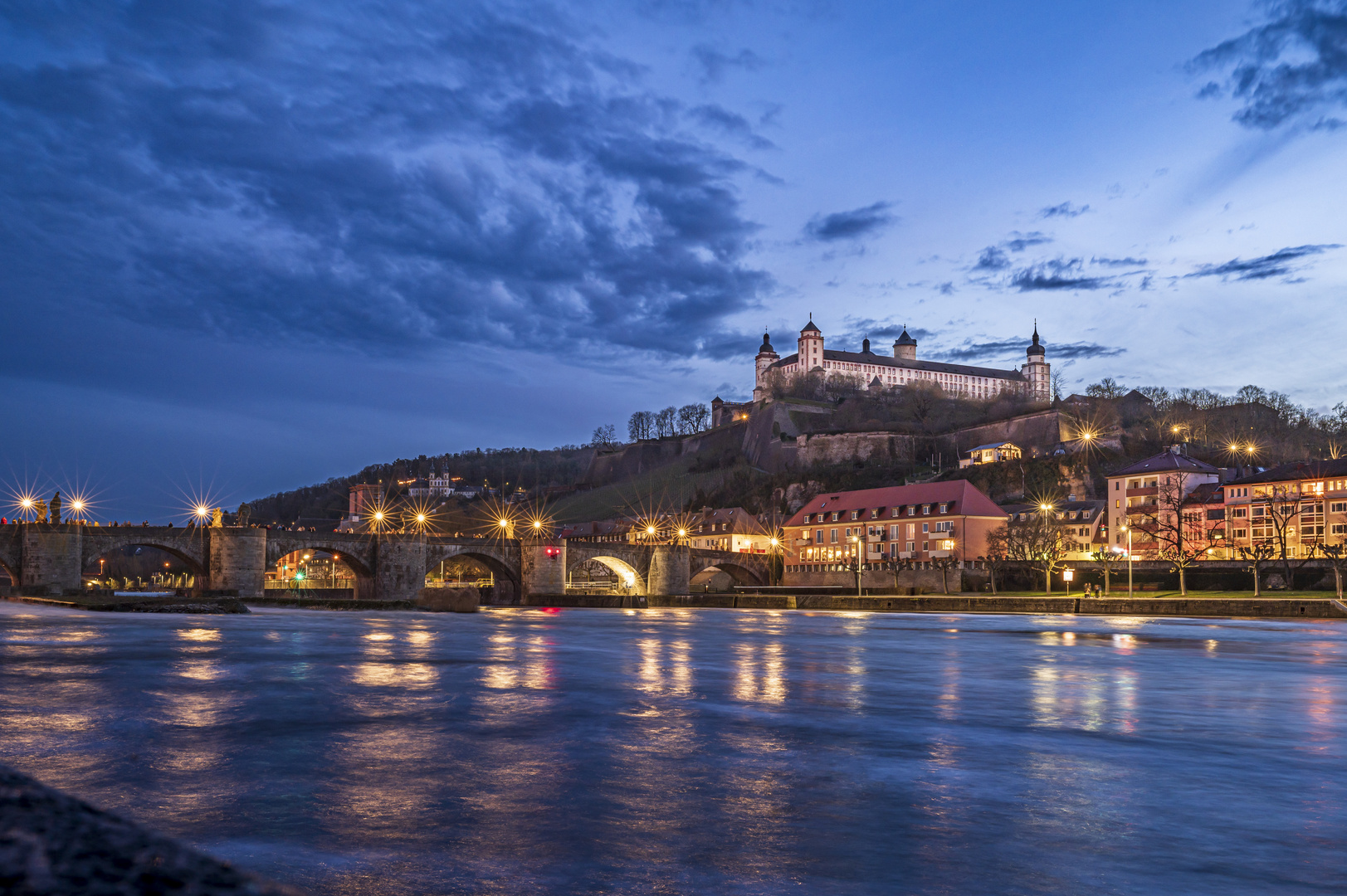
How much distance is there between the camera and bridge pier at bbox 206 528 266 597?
200 feet

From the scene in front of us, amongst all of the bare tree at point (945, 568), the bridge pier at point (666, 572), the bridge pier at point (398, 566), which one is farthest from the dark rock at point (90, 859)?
the bare tree at point (945, 568)

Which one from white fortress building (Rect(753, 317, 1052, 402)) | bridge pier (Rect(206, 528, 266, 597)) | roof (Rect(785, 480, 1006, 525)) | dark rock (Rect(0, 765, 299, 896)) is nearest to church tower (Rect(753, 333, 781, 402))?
white fortress building (Rect(753, 317, 1052, 402))

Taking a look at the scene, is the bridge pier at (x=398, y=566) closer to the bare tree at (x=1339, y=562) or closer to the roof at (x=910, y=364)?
the bare tree at (x=1339, y=562)

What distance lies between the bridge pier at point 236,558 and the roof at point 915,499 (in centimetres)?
5737

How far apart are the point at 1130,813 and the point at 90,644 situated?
75.9 feet

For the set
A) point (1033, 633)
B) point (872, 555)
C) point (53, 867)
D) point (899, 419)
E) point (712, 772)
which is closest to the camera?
point (53, 867)

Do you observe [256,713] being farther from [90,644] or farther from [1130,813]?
[90,644]

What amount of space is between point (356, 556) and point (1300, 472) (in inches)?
2798

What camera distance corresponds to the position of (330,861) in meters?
6.07

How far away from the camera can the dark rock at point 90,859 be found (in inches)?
53.9

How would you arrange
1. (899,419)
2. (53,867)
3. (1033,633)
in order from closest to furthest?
(53,867), (1033,633), (899,419)

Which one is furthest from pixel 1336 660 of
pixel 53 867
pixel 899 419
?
pixel 899 419

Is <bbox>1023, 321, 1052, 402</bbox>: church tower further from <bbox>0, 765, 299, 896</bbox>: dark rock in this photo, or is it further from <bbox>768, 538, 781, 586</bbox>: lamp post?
<bbox>0, 765, 299, 896</bbox>: dark rock

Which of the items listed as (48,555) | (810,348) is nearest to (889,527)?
(48,555)
